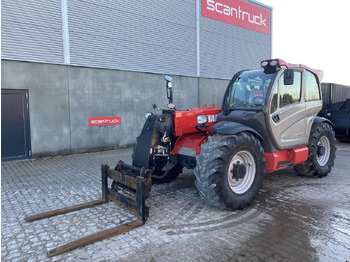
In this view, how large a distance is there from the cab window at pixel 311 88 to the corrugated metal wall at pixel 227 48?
8080 mm

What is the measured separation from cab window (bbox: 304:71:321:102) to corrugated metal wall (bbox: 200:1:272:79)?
8080mm

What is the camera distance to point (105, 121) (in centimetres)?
1060

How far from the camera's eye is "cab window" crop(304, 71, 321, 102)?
5680mm

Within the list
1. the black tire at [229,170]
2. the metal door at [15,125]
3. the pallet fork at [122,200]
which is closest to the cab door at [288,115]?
the black tire at [229,170]

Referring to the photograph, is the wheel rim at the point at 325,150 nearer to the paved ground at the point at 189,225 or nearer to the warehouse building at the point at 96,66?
the paved ground at the point at 189,225

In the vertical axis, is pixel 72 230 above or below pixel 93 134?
below

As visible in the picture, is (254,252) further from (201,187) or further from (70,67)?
(70,67)

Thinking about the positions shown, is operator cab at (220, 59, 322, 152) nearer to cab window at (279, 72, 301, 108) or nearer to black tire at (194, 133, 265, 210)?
cab window at (279, 72, 301, 108)

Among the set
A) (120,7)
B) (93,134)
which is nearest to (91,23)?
(120,7)

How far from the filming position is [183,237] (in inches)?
137

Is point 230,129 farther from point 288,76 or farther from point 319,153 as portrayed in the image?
point 319,153

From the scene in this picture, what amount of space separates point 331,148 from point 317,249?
→ 13.7 ft

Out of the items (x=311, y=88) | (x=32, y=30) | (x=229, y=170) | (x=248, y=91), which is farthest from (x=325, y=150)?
(x=32, y=30)

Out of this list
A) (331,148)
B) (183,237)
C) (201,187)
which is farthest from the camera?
(331,148)
